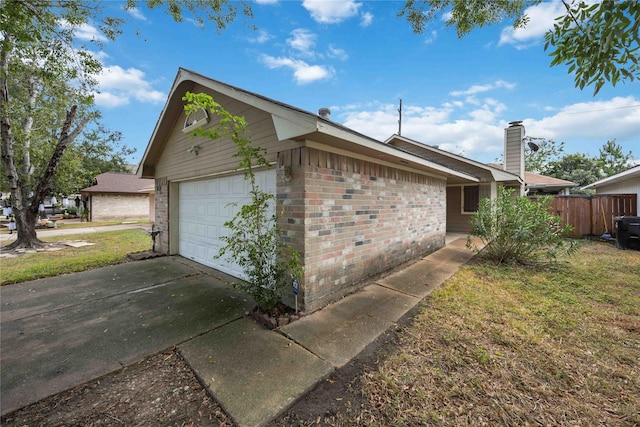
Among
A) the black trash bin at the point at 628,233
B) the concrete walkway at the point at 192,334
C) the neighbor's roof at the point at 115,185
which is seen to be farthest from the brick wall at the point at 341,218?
the neighbor's roof at the point at 115,185

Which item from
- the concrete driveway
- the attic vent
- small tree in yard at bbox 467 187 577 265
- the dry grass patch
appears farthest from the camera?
small tree in yard at bbox 467 187 577 265

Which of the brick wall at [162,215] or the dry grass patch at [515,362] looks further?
Answer: the brick wall at [162,215]

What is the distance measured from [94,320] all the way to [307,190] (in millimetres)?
3412

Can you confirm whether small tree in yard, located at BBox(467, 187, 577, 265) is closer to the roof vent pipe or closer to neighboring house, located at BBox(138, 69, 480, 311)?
neighboring house, located at BBox(138, 69, 480, 311)

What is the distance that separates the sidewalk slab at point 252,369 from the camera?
1929 millimetres

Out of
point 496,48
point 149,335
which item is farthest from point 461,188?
point 149,335

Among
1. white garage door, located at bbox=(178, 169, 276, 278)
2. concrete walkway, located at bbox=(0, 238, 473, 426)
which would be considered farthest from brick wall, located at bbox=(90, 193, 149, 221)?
concrete walkway, located at bbox=(0, 238, 473, 426)

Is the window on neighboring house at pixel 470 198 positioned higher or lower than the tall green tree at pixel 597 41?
lower

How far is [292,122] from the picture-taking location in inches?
117

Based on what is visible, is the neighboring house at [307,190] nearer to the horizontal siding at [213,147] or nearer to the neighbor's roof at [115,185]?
the horizontal siding at [213,147]

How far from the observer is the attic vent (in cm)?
526

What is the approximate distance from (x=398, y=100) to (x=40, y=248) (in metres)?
24.2

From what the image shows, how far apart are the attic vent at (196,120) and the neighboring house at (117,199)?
16.5 metres

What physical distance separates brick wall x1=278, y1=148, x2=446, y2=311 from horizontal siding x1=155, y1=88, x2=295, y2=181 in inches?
21.3
